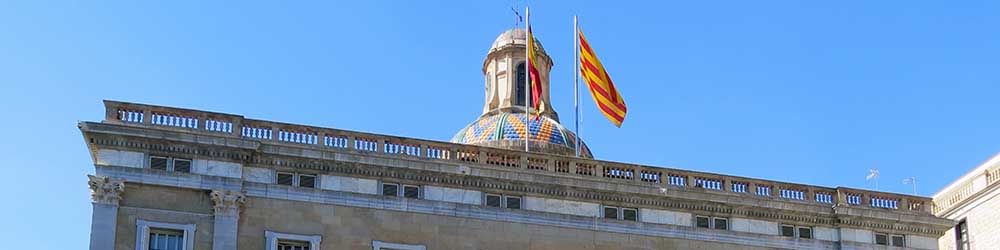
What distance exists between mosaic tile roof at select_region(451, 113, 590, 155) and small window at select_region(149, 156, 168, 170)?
2605 centimetres

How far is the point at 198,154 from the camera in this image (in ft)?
145

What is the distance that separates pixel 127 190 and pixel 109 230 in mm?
1170

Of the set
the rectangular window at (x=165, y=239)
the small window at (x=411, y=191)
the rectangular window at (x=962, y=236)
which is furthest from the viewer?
the rectangular window at (x=962, y=236)

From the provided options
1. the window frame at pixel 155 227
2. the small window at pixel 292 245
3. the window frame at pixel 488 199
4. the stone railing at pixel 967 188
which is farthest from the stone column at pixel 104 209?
the stone railing at pixel 967 188

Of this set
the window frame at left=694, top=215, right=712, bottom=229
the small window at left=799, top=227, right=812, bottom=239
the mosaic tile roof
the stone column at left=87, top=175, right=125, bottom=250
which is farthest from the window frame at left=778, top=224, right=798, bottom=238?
the mosaic tile roof

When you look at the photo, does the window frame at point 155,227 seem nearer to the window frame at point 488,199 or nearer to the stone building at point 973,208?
the window frame at point 488,199

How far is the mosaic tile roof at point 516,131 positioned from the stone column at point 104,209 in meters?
27.4

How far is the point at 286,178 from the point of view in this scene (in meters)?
45.0

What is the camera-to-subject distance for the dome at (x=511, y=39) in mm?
73500

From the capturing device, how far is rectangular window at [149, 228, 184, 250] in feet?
142

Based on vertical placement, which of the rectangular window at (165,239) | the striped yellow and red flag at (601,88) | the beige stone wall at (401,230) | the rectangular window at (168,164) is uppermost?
the striped yellow and red flag at (601,88)

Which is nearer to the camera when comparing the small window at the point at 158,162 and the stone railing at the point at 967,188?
the small window at the point at 158,162

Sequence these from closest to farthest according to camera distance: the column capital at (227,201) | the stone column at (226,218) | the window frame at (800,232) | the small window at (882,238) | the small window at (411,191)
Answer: the stone column at (226,218), the column capital at (227,201), the small window at (411,191), the window frame at (800,232), the small window at (882,238)

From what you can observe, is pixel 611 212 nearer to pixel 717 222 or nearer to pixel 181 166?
pixel 717 222
